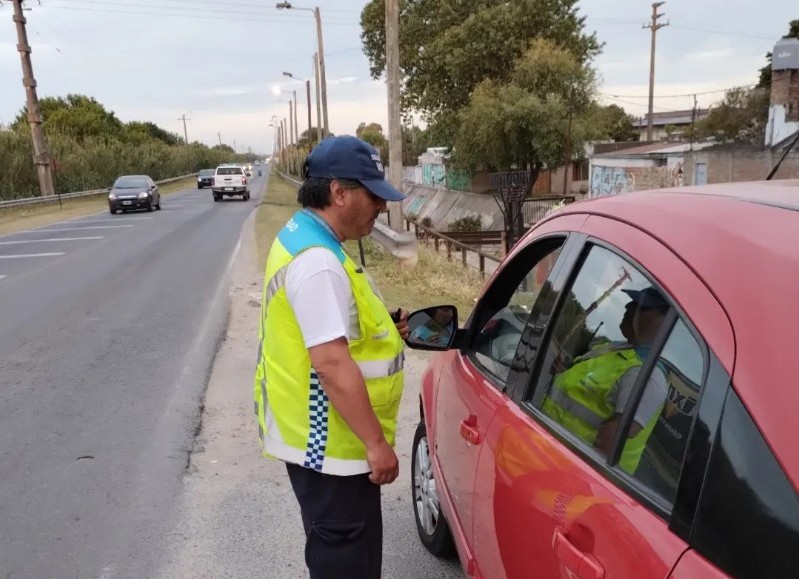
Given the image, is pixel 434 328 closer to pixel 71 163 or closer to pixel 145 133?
pixel 71 163

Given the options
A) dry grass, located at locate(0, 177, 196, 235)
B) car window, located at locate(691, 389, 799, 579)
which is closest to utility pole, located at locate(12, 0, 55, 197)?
dry grass, located at locate(0, 177, 196, 235)

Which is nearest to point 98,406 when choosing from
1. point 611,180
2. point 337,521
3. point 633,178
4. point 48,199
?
point 337,521

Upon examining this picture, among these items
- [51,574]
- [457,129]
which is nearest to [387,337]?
[51,574]

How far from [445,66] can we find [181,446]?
37203 millimetres

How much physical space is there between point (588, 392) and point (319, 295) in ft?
2.58

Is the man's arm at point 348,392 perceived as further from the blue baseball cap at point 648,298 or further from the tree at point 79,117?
the tree at point 79,117

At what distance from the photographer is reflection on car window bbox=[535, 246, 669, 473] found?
4.99 feet

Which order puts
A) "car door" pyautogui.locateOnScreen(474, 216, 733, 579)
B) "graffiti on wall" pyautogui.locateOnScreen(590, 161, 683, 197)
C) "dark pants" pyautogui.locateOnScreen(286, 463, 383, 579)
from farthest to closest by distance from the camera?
"graffiti on wall" pyautogui.locateOnScreen(590, 161, 683, 197), "dark pants" pyautogui.locateOnScreen(286, 463, 383, 579), "car door" pyautogui.locateOnScreen(474, 216, 733, 579)

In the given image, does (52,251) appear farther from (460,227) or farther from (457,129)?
(457,129)

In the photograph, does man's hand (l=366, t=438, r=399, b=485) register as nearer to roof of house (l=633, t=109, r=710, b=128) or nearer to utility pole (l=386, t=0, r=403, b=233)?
utility pole (l=386, t=0, r=403, b=233)

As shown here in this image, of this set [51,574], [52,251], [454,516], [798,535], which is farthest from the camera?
[52,251]

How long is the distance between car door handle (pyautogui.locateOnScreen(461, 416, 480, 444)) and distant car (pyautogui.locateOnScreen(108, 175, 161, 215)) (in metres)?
26.5

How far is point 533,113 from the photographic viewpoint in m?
33.3

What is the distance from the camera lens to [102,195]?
39750 millimetres
